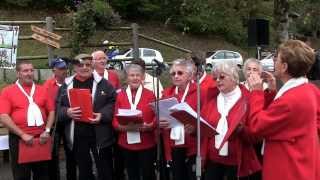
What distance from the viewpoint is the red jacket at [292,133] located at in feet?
14.7

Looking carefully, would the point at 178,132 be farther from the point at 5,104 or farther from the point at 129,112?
the point at 5,104

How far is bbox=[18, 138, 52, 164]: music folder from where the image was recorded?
685cm

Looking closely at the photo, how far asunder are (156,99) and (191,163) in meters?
0.83

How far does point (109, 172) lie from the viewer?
7191 mm

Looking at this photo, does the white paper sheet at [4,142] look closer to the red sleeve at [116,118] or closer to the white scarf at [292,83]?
the red sleeve at [116,118]

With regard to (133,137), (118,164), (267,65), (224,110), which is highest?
(224,110)

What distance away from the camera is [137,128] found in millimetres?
6773

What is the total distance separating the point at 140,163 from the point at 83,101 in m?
1.01

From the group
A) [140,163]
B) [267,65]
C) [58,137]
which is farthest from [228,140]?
[267,65]

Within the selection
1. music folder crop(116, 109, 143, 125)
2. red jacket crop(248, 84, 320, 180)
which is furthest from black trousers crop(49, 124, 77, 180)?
red jacket crop(248, 84, 320, 180)

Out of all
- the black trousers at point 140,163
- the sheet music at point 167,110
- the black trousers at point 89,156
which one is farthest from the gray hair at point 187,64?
the black trousers at point 89,156

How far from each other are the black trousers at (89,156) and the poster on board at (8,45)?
380 cm

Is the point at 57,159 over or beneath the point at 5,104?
beneath

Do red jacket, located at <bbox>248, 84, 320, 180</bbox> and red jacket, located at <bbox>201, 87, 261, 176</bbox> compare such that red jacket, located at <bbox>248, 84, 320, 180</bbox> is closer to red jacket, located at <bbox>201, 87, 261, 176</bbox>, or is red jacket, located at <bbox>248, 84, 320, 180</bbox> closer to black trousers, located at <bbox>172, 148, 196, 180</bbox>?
red jacket, located at <bbox>201, 87, 261, 176</bbox>
